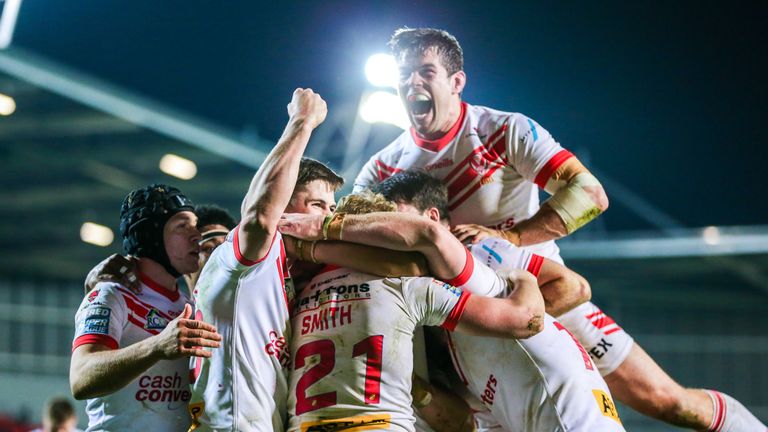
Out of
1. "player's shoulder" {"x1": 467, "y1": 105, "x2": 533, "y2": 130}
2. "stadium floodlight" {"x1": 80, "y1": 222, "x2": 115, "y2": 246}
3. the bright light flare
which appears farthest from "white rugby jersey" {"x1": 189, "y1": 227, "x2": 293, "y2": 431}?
"stadium floodlight" {"x1": 80, "y1": 222, "x2": 115, "y2": 246}

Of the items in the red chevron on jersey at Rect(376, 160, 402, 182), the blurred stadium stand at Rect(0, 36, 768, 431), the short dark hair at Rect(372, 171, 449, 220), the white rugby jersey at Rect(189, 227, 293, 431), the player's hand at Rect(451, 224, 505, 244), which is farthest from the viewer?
the blurred stadium stand at Rect(0, 36, 768, 431)

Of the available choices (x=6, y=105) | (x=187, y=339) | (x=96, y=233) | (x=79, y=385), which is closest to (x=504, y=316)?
(x=187, y=339)

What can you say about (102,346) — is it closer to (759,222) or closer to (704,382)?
(704,382)

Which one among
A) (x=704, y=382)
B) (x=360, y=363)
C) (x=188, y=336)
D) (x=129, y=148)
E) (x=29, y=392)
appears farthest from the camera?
(x=29, y=392)

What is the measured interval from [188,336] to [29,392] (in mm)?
20031

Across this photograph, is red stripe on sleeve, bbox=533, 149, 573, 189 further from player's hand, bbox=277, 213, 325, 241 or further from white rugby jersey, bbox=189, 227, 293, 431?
white rugby jersey, bbox=189, 227, 293, 431

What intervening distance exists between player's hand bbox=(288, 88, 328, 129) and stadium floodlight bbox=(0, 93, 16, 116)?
43.0 feet

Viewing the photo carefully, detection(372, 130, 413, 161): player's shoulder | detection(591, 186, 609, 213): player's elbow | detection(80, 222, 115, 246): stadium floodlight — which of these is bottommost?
detection(591, 186, 609, 213): player's elbow

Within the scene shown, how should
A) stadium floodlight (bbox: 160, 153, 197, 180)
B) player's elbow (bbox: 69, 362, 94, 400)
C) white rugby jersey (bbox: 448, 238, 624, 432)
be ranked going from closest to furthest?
player's elbow (bbox: 69, 362, 94, 400)
white rugby jersey (bbox: 448, 238, 624, 432)
stadium floodlight (bbox: 160, 153, 197, 180)

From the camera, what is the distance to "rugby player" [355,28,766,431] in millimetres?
6078

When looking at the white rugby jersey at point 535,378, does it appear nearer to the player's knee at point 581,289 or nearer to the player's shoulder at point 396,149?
the player's knee at point 581,289

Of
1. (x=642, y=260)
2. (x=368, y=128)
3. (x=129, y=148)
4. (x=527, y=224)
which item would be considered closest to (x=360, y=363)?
(x=527, y=224)

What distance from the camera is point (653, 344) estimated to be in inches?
846

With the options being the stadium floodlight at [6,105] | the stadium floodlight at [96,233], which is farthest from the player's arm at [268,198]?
the stadium floodlight at [96,233]
